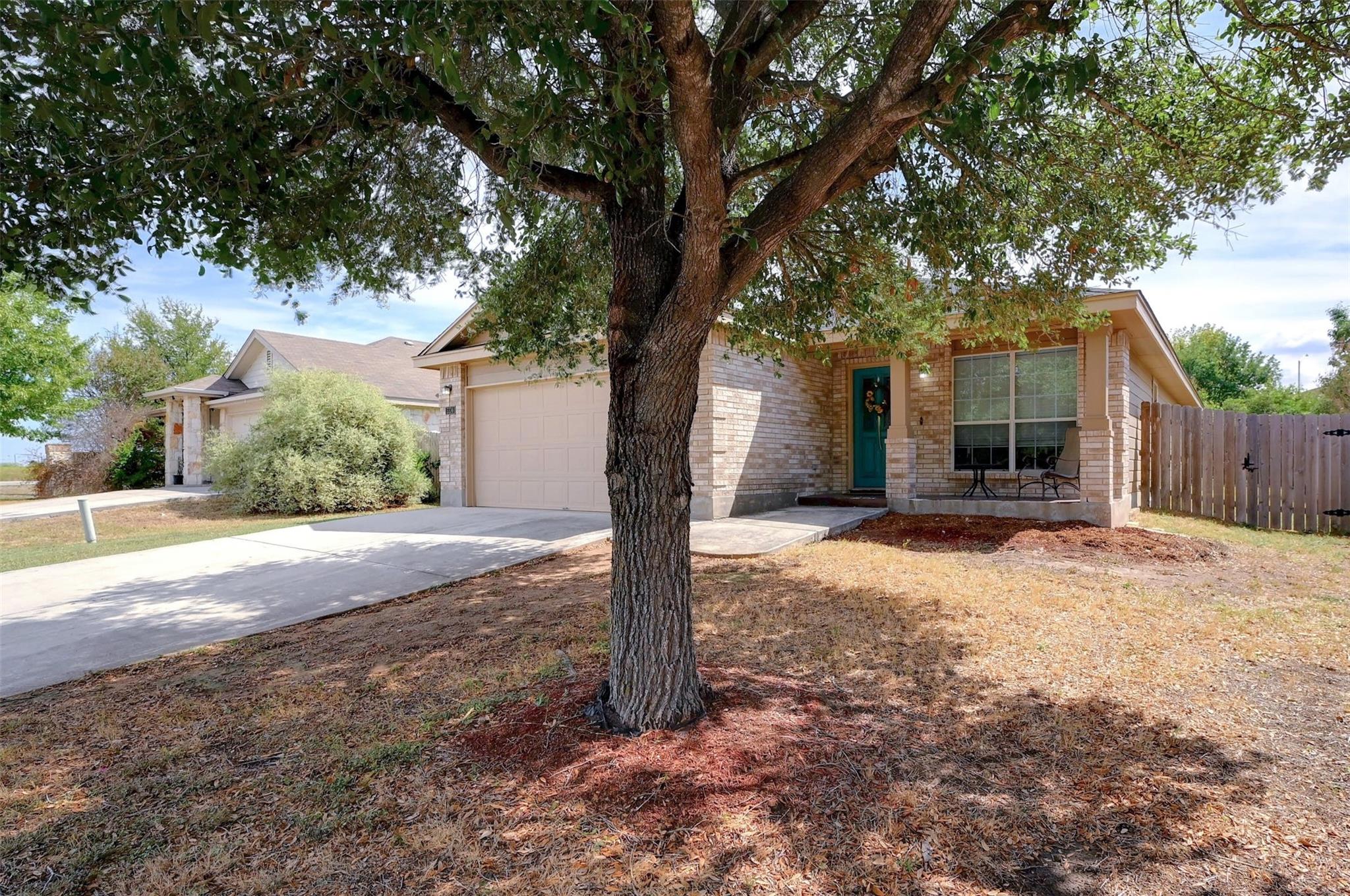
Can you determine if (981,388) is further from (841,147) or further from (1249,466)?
(841,147)

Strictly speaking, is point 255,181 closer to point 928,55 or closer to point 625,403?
point 625,403

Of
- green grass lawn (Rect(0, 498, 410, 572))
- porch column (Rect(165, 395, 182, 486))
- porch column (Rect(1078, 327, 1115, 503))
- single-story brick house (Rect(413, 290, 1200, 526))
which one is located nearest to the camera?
porch column (Rect(1078, 327, 1115, 503))

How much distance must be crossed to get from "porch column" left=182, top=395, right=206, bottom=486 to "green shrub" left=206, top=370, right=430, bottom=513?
598cm

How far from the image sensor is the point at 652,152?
3.22m

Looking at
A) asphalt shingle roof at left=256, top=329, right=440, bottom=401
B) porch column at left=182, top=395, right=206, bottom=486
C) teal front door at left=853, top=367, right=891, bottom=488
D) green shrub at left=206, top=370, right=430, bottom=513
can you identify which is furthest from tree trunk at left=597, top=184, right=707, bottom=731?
porch column at left=182, top=395, right=206, bottom=486

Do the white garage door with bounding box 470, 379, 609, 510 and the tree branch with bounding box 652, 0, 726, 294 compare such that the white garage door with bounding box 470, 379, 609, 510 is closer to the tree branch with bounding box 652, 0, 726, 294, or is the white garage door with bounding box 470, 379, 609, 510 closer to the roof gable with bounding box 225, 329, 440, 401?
the roof gable with bounding box 225, 329, 440, 401

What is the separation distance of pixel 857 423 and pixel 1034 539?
4.82 m

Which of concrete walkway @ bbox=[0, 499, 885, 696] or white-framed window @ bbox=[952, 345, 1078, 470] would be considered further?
white-framed window @ bbox=[952, 345, 1078, 470]

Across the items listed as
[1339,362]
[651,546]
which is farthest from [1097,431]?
[1339,362]

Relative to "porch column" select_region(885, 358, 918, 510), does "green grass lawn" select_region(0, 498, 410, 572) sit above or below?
below

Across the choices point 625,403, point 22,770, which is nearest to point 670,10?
point 625,403

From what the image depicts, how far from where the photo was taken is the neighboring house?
776 inches

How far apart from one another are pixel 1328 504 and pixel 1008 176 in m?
9.63

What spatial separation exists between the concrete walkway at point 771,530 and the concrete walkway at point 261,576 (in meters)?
0.03
